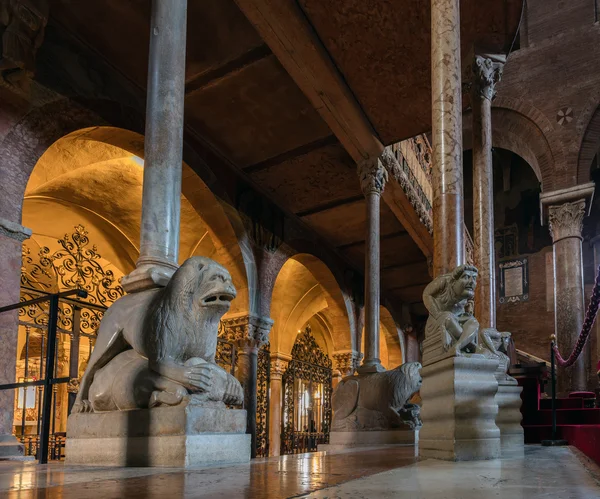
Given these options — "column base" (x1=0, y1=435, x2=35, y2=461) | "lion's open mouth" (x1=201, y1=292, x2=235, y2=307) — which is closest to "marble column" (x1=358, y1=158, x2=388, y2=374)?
"column base" (x1=0, y1=435, x2=35, y2=461)

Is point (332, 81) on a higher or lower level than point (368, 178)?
higher

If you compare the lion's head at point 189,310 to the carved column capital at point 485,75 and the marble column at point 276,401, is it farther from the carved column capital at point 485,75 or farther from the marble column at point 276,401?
the marble column at point 276,401

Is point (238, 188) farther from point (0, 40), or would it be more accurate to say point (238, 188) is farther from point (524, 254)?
point (524, 254)

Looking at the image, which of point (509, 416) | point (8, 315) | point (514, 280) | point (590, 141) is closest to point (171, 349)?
point (8, 315)

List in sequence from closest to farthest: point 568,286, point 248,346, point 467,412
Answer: point 467,412
point 248,346
point 568,286

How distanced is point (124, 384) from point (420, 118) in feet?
23.0

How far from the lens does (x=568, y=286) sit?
15.0 meters

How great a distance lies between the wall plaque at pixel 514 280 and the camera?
67.8ft

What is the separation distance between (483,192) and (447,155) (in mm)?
3556

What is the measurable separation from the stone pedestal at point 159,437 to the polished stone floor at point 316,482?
181 millimetres

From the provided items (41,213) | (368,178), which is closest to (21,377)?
(41,213)

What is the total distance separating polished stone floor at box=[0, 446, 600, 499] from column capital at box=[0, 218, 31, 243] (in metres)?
3.50

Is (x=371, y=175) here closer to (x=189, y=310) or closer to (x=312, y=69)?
(x=312, y=69)

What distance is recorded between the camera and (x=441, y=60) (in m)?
5.68
